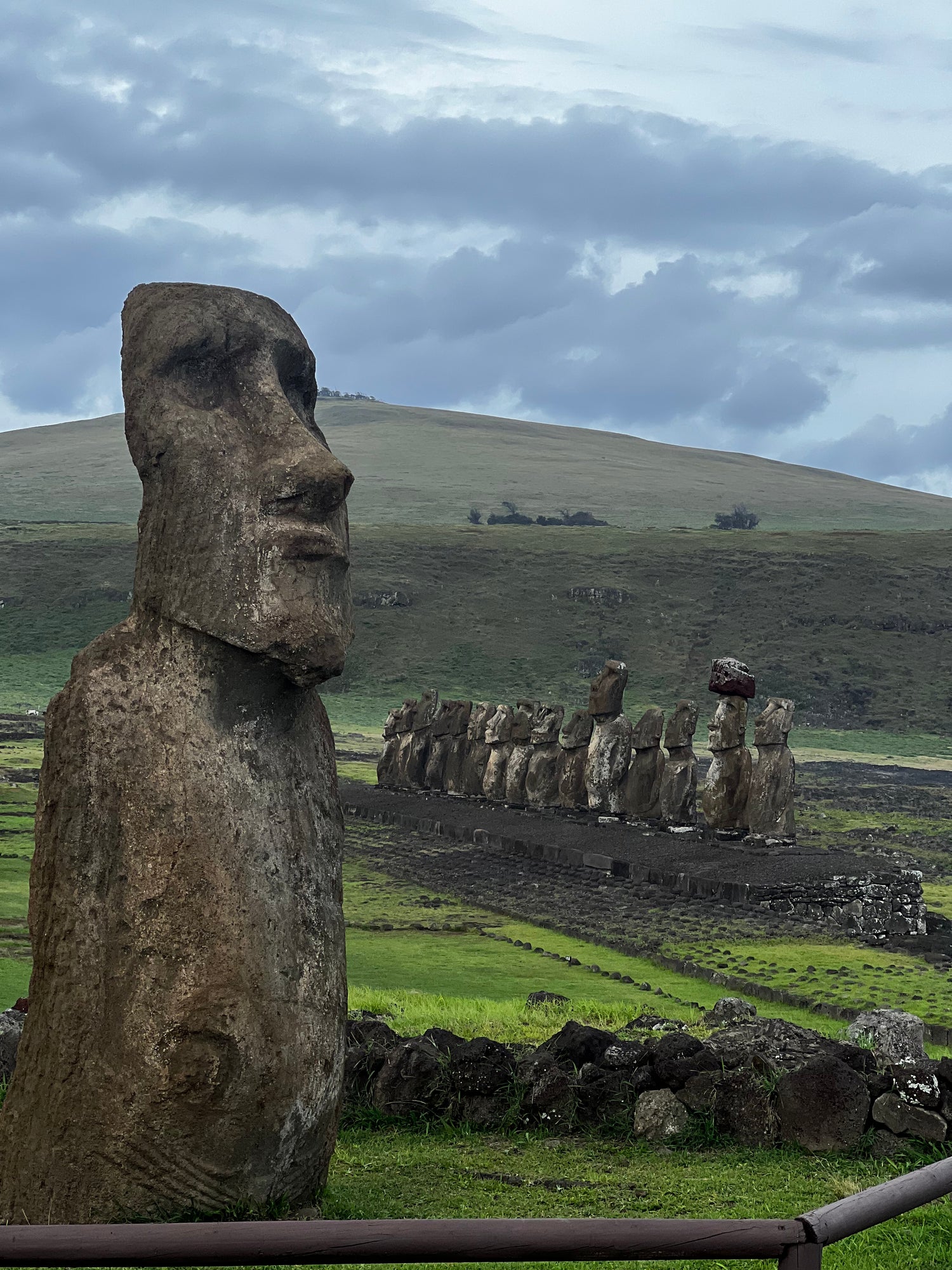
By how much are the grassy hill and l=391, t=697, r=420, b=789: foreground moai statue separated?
57118 mm

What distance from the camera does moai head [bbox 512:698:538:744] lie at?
86.7ft

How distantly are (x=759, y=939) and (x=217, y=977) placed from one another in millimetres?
10472

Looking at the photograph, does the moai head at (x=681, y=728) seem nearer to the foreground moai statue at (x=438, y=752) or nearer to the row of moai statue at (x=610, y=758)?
the row of moai statue at (x=610, y=758)

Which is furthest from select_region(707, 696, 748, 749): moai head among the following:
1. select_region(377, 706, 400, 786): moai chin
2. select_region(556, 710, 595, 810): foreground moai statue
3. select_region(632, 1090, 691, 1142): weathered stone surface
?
select_region(632, 1090, 691, 1142): weathered stone surface

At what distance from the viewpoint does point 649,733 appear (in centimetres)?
2305

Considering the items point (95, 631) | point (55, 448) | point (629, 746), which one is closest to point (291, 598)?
point (629, 746)

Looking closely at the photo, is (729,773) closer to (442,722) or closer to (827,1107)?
(442,722)

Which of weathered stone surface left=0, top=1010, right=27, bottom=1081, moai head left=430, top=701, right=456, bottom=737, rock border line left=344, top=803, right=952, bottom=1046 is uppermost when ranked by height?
moai head left=430, top=701, right=456, bottom=737

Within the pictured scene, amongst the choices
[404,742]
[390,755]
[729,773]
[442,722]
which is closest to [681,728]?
[729,773]

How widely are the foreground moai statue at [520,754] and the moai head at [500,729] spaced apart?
180mm

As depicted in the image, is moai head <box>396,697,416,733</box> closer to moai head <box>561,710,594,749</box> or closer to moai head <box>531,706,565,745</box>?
moai head <box>531,706,565,745</box>

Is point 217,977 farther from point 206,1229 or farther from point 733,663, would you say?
point 733,663

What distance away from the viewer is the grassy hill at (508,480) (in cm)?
9850

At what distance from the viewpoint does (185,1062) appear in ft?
15.6
